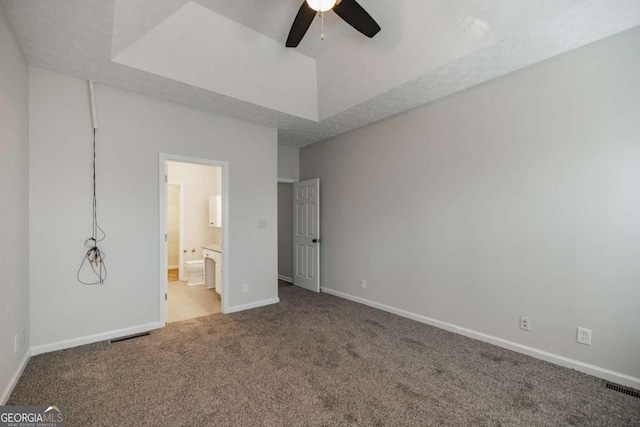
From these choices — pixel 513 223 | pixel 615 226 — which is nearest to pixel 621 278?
pixel 615 226

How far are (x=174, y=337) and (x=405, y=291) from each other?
9.27ft

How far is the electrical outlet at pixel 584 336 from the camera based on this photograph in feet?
7.95

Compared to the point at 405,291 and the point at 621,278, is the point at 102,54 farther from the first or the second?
the point at 621,278

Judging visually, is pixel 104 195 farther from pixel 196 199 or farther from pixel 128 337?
pixel 196 199

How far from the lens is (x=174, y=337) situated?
10.2 feet

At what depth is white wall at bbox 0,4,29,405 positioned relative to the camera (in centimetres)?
198

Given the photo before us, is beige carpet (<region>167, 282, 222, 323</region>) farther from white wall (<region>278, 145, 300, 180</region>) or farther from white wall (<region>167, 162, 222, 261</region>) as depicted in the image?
white wall (<region>278, 145, 300, 180</region>)

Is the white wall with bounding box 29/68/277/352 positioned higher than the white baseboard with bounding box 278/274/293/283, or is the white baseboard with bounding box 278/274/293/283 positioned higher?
the white wall with bounding box 29/68/277/352

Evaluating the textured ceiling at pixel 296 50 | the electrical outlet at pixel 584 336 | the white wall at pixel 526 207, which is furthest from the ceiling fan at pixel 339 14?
the electrical outlet at pixel 584 336

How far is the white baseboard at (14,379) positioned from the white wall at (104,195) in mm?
174

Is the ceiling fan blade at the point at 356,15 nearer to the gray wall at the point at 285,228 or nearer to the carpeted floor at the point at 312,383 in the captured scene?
the carpeted floor at the point at 312,383

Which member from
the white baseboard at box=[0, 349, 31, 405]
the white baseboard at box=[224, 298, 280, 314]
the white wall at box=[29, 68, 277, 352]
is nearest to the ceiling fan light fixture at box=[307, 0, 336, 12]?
the white wall at box=[29, 68, 277, 352]

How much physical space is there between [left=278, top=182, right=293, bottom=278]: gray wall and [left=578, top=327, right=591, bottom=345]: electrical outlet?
4336 mm

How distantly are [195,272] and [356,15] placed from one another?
5.18 m
